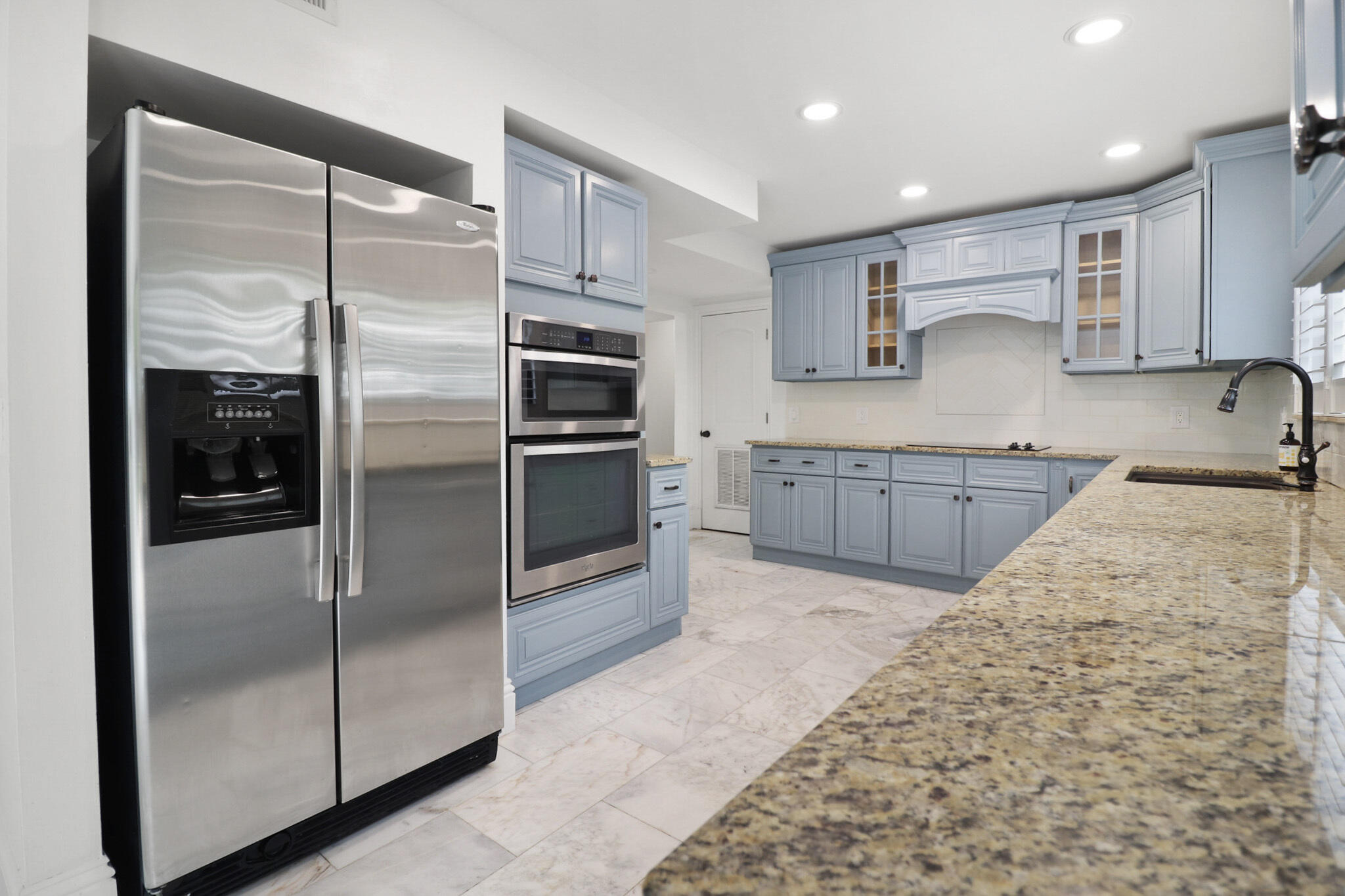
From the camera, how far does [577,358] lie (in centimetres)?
259

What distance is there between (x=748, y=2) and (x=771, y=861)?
7.94ft

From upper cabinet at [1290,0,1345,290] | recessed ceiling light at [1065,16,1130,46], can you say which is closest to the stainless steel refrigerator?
upper cabinet at [1290,0,1345,290]

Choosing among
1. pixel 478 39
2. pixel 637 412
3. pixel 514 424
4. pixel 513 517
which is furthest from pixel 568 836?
pixel 478 39

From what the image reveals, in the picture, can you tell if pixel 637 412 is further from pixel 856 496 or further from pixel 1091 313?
pixel 1091 313

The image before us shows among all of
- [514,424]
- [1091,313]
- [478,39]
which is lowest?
[514,424]

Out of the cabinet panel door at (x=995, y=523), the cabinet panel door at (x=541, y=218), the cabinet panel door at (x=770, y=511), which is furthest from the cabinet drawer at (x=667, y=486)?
the cabinet panel door at (x=995, y=523)

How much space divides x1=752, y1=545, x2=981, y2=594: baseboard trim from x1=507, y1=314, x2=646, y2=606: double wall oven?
2.09 metres

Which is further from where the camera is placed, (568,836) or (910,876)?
(568,836)

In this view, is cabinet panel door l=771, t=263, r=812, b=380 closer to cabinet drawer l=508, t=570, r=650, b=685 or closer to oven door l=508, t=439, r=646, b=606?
oven door l=508, t=439, r=646, b=606

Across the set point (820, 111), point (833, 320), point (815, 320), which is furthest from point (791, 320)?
point (820, 111)

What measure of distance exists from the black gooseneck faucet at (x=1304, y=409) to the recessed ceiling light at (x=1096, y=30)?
3.96 feet

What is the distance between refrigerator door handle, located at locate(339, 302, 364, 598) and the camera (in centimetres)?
165

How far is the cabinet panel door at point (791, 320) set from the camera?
4965 millimetres

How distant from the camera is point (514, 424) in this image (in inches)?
93.2
